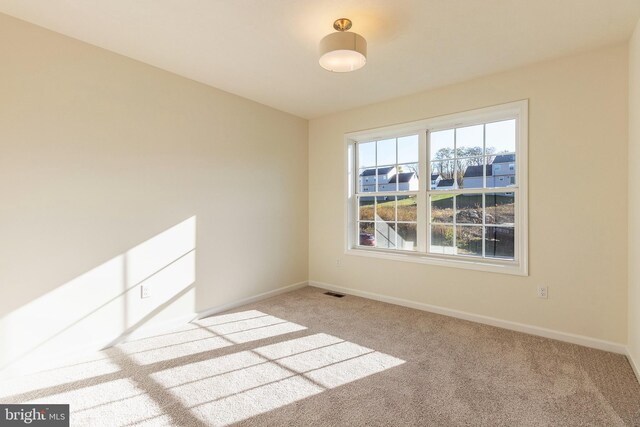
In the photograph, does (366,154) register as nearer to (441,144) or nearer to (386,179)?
(386,179)

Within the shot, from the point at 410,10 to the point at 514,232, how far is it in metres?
2.37

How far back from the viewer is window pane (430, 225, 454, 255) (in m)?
3.65

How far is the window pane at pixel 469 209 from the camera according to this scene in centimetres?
345

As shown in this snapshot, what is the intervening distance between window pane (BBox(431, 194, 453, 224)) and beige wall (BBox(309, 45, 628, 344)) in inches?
24.2

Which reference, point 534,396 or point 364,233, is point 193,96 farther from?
point 534,396

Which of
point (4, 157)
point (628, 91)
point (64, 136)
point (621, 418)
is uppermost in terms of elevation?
point (628, 91)

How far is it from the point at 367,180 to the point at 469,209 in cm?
143

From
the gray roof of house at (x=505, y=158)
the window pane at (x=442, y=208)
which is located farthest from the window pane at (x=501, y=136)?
the window pane at (x=442, y=208)

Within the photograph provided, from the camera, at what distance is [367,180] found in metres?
4.42

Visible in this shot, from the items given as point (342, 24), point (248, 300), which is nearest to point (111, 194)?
point (248, 300)

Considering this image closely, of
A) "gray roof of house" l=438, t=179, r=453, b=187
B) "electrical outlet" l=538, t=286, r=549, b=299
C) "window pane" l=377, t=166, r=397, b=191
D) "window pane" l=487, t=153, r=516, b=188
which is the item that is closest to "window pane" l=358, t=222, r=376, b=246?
"window pane" l=377, t=166, r=397, b=191

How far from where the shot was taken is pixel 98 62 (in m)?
2.65

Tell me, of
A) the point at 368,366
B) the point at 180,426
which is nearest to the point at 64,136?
the point at 180,426

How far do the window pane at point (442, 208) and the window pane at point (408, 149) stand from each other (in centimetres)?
56
